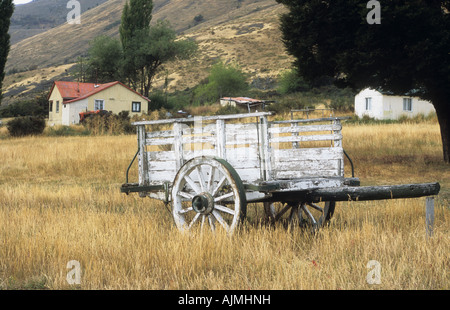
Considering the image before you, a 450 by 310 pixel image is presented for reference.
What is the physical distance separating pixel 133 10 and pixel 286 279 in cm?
5773

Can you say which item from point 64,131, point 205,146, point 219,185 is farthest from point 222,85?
point 219,185

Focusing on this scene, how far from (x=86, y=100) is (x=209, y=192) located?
42.3 meters

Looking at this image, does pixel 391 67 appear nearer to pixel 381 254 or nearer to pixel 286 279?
pixel 381 254

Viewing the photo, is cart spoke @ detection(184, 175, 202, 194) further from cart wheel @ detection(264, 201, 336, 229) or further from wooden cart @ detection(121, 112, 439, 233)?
cart wheel @ detection(264, 201, 336, 229)

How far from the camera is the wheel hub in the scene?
6039mm

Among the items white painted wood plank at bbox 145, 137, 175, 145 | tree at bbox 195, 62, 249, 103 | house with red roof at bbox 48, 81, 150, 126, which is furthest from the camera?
tree at bbox 195, 62, 249, 103

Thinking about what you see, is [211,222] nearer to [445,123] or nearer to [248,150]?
[248,150]

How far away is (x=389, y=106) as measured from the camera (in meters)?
Answer: 41.0

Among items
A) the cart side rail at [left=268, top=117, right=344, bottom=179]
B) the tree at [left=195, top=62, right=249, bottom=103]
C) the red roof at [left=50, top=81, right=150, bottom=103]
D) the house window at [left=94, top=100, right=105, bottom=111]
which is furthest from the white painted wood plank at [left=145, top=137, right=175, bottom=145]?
the tree at [left=195, top=62, right=249, bottom=103]

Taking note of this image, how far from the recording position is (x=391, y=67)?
15070 mm

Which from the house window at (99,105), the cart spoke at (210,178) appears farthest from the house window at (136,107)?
the cart spoke at (210,178)

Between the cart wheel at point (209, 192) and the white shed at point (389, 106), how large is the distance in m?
35.7

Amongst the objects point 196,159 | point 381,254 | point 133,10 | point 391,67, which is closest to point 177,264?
point 196,159

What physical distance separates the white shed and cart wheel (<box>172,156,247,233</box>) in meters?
35.7
